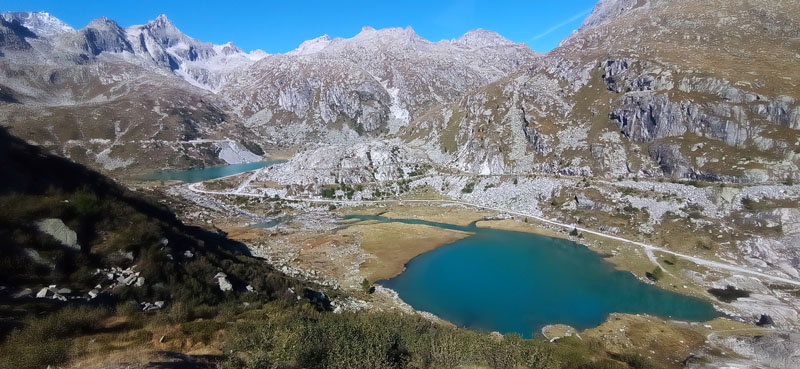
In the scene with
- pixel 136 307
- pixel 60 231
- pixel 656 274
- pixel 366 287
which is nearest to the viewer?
pixel 136 307

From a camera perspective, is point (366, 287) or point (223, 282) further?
point (366, 287)

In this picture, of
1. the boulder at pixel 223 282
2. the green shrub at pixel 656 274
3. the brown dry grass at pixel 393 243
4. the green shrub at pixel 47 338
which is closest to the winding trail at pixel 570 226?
the green shrub at pixel 656 274

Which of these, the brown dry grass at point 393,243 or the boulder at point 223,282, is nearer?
the boulder at point 223,282

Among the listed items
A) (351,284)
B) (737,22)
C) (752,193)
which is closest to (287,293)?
(351,284)

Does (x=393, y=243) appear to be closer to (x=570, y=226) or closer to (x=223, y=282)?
(x=570, y=226)

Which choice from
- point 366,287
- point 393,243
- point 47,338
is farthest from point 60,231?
point 393,243

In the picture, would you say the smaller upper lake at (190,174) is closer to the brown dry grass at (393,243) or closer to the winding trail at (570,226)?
the winding trail at (570,226)
